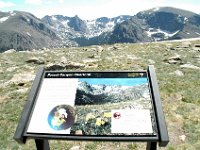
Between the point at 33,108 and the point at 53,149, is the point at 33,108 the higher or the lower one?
the higher one

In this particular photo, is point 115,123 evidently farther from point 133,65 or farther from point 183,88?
point 133,65

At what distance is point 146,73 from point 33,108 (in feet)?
13.3

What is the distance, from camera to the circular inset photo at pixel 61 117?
1066cm

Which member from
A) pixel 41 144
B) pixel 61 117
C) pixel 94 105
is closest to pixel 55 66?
pixel 41 144

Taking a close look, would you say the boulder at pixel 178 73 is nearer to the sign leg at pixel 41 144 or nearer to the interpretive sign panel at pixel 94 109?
the interpretive sign panel at pixel 94 109

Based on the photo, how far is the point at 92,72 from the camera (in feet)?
39.7

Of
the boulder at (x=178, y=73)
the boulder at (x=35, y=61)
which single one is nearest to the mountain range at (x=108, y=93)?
the boulder at (x=178, y=73)

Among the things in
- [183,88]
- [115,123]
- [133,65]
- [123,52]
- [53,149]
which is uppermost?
[115,123]

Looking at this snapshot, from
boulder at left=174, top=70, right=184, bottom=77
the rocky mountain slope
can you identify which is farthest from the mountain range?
boulder at left=174, top=70, right=184, bottom=77

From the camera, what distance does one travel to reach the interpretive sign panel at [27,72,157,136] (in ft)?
34.3

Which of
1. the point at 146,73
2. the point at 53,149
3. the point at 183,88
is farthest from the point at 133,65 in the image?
the point at 146,73

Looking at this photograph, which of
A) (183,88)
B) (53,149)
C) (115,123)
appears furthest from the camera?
(183,88)

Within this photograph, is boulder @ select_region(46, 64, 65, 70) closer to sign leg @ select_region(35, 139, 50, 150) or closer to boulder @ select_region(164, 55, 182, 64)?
boulder @ select_region(164, 55, 182, 64)

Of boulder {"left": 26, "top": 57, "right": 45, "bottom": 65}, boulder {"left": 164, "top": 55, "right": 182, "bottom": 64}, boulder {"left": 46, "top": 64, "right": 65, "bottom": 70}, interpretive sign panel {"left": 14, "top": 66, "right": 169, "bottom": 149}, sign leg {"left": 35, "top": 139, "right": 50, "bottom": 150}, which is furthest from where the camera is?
boulder {"left": 26, "top": 57, "right": 45, "bottom": 65}
